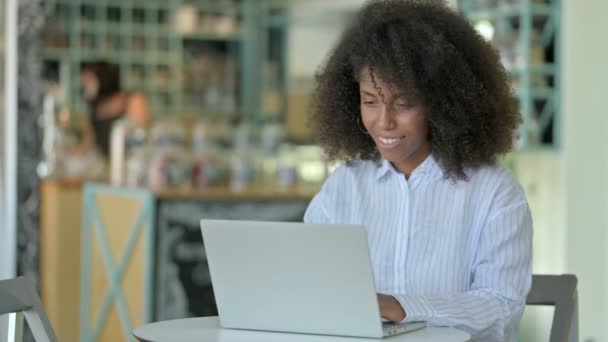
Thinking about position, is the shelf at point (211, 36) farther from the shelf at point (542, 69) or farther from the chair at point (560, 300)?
the chair at point (560, 300)

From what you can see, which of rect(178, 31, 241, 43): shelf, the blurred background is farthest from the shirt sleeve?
rect(178, 31, 241, 43): shelf

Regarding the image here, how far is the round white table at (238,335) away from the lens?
1981 millimetres

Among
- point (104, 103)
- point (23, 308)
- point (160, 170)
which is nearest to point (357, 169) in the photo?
point (23, 308)

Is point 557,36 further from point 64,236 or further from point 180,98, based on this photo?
point 180,98

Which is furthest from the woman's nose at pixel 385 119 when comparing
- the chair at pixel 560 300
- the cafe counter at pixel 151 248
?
the cafe counter at pixel 151 248

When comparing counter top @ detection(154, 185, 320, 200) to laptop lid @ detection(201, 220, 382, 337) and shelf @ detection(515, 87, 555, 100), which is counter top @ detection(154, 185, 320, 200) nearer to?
shelf @ detection(515, 87, 555, 100)

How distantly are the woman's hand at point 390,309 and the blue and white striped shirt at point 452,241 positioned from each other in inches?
1.8

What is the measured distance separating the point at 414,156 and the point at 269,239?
0.54 meters

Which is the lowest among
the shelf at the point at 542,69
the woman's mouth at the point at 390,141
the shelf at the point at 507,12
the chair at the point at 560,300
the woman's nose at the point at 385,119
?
the chair at the point at 560,300

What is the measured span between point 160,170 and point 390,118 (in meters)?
3.68

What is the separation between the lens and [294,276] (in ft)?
6.49

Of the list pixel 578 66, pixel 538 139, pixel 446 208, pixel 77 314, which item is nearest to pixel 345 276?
pixel 446 208

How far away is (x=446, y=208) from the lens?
234cm

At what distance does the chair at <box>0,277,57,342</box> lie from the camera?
7.27ft
